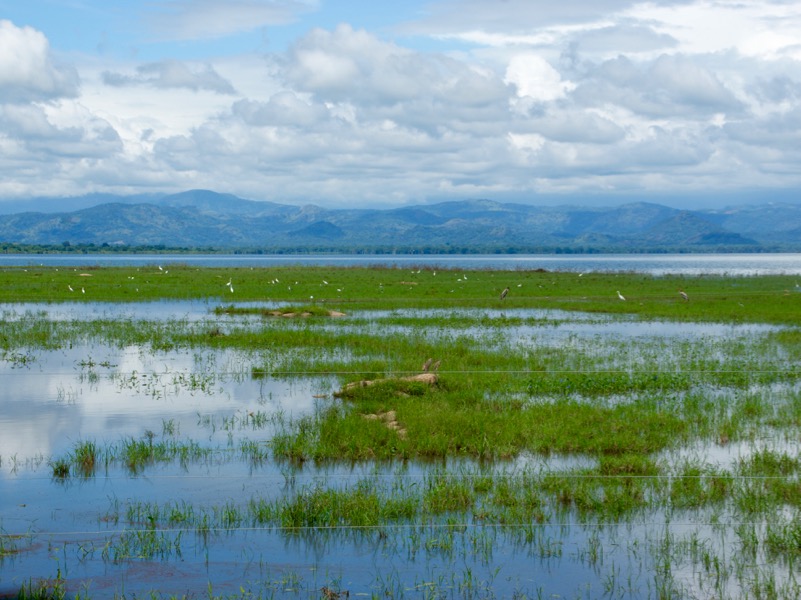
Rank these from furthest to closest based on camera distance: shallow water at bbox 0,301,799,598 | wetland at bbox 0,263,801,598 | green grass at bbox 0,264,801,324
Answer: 1. green grass at bbox 0,264,801,324
2. wetland at bbox 0,263,801,598
3. shallow water at bbox 0,301,799,598

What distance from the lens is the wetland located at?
30.6ft

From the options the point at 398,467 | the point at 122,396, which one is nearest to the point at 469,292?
the point at 122,396

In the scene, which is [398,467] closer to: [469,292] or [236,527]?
[236,527]

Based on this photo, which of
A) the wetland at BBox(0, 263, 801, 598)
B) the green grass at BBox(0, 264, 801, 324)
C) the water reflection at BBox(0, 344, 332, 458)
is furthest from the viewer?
the green grass at BBox(0, 264, 801, 324)

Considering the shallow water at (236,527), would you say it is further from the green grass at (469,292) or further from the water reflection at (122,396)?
the green grass at (469,292)

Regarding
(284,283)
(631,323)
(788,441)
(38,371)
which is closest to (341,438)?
(788,441)

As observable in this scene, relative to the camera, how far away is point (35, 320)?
33312mm

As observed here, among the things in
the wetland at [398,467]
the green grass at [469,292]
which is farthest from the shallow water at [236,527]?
the green grass at [469,292]

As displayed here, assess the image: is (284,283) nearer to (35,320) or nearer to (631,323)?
(35,320)

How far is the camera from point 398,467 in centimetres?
1309

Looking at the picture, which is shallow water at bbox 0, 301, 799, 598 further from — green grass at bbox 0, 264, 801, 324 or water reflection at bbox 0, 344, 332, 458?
green grass at bbox 0, 264, 801, 324

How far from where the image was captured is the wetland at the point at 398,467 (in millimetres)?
9312

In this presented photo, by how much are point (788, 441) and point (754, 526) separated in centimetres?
462

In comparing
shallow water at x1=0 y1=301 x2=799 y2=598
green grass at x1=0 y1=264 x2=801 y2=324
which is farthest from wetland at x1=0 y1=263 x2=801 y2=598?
green grass at x1=0 y1=264 x2=801 y2=324
